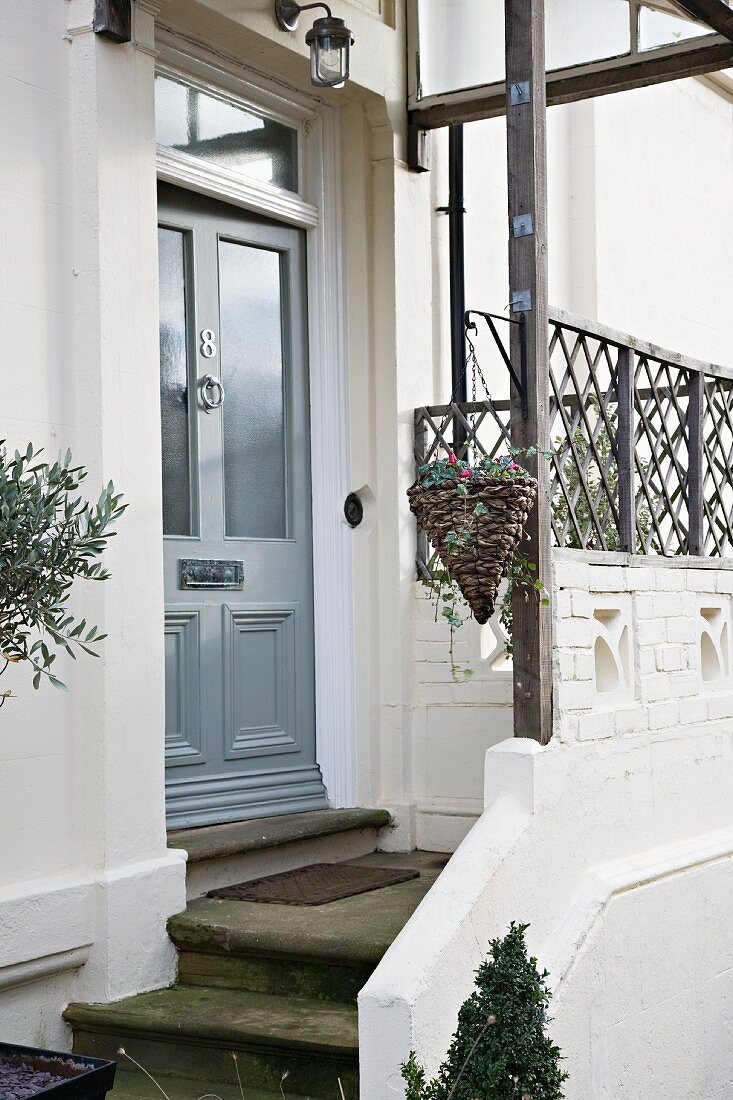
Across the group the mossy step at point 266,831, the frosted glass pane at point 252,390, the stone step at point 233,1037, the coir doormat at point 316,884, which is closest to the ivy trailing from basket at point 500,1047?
the stone step at point 233,1037

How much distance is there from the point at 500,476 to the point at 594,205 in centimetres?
463

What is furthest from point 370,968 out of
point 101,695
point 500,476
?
point 500,476

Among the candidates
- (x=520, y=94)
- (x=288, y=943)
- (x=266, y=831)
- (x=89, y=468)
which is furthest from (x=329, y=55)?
(x=288, y=943)

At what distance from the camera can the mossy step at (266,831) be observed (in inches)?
190

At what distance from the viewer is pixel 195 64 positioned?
209 inches

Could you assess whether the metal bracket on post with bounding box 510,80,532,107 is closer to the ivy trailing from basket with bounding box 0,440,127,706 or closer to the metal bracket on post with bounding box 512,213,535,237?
the metal bracket on post with bounding box 512,213,535,237

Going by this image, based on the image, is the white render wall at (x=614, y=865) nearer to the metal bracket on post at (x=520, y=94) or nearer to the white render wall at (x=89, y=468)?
the white render wall at (x=89, y=468)

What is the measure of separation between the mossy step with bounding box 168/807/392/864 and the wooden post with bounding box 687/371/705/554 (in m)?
1.75

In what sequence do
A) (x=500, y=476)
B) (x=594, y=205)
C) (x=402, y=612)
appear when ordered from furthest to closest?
A: (x=594, y=205), (x=402, y=612), (x=500, y=476)

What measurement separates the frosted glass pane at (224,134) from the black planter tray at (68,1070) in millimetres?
3381

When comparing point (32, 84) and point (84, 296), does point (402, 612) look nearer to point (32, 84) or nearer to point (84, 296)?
point (84, 296)

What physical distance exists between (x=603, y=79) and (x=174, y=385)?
241cm


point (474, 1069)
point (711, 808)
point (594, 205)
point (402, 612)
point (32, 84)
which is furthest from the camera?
point (594, 205)

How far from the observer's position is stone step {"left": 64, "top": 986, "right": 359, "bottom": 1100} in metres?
3.85
